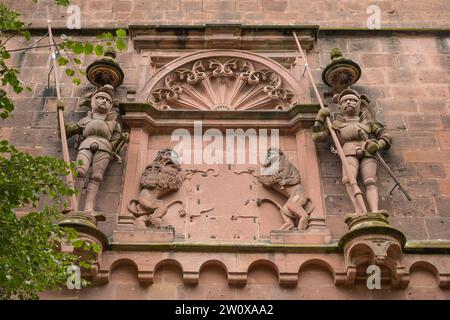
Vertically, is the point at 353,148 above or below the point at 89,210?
above

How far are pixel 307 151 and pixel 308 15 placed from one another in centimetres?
335

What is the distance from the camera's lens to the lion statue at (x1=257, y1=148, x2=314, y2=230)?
9977mm

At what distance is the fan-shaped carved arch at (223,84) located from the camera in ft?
38.6

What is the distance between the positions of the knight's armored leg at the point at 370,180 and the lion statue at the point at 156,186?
230cm

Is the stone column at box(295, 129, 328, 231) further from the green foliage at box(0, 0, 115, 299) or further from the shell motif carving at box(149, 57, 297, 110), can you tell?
the green foliage at box(0, 0, 115, 299)

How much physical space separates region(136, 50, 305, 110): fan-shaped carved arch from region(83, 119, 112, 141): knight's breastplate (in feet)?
3.50

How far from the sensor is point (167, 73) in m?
12.0

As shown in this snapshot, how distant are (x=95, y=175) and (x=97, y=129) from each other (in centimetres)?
68

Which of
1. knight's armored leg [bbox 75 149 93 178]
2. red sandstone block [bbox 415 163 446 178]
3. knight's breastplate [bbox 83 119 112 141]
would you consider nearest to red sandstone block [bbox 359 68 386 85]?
red sandstone block [bbox 415 163 446 178]

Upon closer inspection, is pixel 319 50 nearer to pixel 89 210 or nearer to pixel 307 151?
pixel 307 151

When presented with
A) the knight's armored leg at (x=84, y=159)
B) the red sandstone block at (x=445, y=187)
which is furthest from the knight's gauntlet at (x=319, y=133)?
the knight's armored leg at (x=84, y=159)

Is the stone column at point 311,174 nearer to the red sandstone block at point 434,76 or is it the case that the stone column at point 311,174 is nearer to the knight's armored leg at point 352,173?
the knight's armored leg at point 352,173
